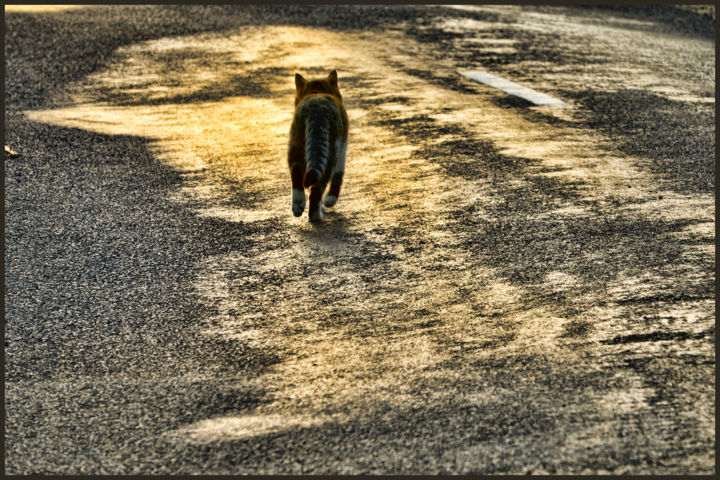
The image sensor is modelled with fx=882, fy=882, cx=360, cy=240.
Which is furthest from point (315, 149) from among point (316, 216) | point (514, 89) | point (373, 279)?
point (514, 89)

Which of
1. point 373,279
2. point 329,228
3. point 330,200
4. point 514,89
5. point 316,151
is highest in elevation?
point 514,89

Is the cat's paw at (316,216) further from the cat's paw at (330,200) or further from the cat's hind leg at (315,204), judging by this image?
A: the cat's paw at (330,200)

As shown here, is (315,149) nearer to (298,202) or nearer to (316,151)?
(316,151)

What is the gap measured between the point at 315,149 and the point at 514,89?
4776 millimetres

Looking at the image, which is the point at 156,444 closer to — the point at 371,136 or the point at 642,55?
the point at 371,136

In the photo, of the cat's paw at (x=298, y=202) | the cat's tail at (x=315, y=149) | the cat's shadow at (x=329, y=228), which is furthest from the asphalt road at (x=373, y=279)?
the cat's tail at (x=315, y=149)

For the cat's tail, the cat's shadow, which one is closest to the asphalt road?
the cat's shadow

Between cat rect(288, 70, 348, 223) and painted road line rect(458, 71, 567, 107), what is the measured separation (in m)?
3.75

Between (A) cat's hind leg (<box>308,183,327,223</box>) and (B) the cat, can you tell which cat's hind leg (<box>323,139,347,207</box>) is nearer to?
(B) the cat

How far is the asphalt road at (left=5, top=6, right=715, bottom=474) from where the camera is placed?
3.84 meters

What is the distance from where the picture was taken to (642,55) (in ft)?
38.0

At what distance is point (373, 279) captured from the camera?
17.9ft

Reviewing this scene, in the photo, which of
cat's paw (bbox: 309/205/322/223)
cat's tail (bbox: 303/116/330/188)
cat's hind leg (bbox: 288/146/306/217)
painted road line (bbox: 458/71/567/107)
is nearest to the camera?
cat's tail (bbox: 303/116/330/188)

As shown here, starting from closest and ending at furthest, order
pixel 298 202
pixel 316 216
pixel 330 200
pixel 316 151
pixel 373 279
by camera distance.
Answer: pixel 373 279 < pixel 316 151 < pixel 298 202 < pixel 316 216 < pixel 330 200
